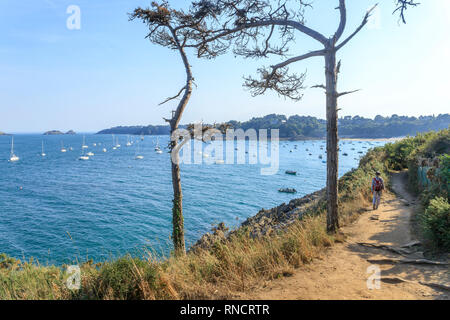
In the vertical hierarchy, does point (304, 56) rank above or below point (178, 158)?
above

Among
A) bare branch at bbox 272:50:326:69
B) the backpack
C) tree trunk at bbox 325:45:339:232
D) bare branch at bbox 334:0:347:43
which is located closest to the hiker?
the backpack

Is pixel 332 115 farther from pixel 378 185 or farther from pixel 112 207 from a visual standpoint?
pixel 112 207

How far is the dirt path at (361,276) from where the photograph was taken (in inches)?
173

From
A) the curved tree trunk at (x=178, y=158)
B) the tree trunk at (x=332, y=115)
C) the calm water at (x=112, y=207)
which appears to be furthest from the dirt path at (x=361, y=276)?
Result: the calm water at (x=112, y=207)

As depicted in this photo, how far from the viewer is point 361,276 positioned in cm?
520

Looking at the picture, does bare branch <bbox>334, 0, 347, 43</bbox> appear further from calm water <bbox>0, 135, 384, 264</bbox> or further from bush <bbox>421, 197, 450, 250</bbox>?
calm water <bbox>0, 135, 384, 264</bbox>

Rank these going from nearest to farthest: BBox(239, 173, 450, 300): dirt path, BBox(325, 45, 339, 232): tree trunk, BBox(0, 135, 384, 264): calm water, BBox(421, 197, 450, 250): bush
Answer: BBox(239, 173, 450, 300): dirt path → BBox(421, 197, 450, 250): bush → BBox(325, 45, 339, 232): tree trunk → BBox(0, 135, 384, 264): calm water

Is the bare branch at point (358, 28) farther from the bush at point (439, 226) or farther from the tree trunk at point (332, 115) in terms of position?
the bush at point (439, 226)

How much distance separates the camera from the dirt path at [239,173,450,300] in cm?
440

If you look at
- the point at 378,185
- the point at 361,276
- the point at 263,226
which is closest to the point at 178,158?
the point at 361,276

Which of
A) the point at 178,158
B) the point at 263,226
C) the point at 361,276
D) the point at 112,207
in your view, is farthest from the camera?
the point at 112,207
